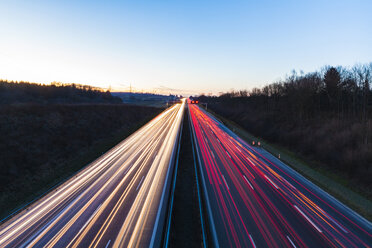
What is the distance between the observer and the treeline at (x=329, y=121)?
23609 mm

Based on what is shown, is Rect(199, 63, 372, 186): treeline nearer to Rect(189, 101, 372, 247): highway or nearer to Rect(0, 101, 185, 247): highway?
Rect(189, 101, 372, 247): highway

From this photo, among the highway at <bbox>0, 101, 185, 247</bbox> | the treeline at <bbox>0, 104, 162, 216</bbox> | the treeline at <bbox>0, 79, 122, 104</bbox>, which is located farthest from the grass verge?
the treeline at <bbox>0, 79, 122, 104</bbox>

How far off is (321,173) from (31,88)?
10189 centimetres

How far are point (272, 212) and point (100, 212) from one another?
484 inches

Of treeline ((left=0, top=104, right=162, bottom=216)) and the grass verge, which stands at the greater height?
treeline ((left=0, top=104, right=162, bottom=216))

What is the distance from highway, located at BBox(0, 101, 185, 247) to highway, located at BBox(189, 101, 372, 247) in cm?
412

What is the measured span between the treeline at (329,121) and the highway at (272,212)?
297 inches

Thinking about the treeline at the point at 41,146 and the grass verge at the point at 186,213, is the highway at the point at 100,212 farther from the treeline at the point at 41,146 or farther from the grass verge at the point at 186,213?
the treeline at the point at 41,146

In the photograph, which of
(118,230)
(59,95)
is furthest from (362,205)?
(59,95)

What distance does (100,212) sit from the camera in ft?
44.6

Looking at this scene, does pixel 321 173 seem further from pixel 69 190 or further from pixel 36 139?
pixel 36 139

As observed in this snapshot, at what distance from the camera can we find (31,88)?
3187 inches

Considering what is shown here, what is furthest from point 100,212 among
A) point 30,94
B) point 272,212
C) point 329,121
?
point 30,94

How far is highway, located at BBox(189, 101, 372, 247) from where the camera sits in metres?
11.3
